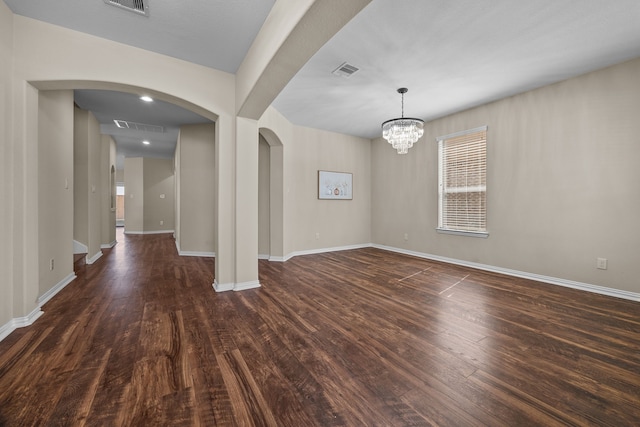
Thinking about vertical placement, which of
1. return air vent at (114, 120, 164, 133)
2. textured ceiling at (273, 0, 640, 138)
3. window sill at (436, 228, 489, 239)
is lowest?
window sill at (436, 228, 489, 239)

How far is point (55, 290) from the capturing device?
9.93 feet

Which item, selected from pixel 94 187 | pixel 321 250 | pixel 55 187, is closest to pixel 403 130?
pixel 321 250

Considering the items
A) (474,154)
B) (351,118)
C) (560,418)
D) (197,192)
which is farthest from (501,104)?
(197,192)

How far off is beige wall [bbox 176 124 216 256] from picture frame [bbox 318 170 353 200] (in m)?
2.44

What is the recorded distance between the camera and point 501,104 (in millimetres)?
4004

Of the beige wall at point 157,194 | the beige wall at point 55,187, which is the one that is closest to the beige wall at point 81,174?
the beige wall at point 55,187

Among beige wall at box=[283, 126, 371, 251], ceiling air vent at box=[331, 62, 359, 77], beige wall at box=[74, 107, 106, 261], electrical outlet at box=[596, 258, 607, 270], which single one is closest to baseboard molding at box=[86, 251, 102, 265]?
beige wall at box=[74, 107, 106, 261]

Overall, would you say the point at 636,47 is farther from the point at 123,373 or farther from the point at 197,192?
the point at 197,192

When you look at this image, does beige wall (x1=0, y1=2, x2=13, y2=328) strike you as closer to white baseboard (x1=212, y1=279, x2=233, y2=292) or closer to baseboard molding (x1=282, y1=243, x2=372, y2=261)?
white baseboard (x1=212, y1=279, x2=233, y2=292)

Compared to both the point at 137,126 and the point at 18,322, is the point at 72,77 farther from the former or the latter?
the point at 137,126

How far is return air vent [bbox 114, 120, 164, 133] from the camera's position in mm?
5242

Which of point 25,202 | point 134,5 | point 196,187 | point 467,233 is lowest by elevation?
point 467,233

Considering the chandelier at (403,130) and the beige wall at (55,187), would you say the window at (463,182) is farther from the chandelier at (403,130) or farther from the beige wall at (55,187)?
the beige wall at (55,187)

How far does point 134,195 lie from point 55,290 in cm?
660
